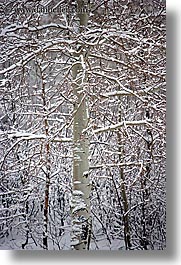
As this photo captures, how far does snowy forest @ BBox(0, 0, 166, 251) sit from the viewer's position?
74.9 inches

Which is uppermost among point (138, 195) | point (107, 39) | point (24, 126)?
point (107, 39)

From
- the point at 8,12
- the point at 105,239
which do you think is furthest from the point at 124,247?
the point at 8,12

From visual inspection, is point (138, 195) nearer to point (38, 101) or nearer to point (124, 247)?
point (124, 247)

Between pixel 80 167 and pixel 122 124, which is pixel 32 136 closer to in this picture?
pixel 80 167

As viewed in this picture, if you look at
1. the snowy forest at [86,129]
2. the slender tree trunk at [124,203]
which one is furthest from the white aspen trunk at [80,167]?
the slender tree trunk at [124,203]

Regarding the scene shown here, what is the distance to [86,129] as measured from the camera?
192 centimetres

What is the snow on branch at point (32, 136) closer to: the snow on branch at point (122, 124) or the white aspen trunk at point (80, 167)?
the white aspen trunk at point (80, 167)

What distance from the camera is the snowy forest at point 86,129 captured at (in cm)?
190

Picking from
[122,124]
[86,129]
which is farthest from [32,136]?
[122,124]

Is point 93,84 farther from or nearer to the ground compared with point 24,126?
farther from the ground

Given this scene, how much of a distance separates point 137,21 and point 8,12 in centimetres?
57

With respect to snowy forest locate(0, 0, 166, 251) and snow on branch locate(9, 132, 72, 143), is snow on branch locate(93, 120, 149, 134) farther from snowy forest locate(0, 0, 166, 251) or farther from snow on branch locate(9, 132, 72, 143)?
snow on branch locate(9, 132, 72, 143)

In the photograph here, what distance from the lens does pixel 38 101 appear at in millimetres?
1935

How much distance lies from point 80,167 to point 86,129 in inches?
6.5
